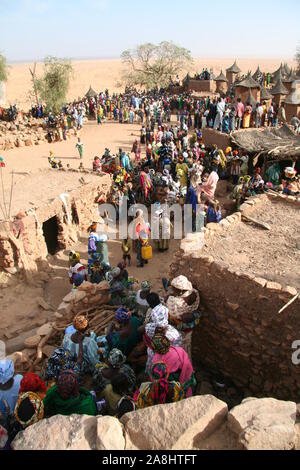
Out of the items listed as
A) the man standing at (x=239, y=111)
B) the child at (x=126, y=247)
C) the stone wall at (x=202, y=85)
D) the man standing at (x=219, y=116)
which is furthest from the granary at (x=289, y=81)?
the child at (x=126, y=247)

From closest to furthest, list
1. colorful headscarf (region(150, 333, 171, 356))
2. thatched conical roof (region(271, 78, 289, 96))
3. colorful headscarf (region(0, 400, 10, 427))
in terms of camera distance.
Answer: colorful headscarf (region(0, 400, 10, 427)) → colorful headscarf (region(150, 333, 171, 356)) → thatched conical roof (region(271, 78, 289, 96))

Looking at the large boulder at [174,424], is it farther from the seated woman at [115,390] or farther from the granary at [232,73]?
the granary at [232,73]

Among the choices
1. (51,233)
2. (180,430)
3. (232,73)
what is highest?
(232,73)

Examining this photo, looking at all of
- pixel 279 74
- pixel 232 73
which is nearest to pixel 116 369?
pixel 279 74

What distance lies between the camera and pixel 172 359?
13.4 feet

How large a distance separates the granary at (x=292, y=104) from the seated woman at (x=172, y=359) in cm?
1807

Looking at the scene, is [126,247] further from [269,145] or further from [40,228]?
[269,145]

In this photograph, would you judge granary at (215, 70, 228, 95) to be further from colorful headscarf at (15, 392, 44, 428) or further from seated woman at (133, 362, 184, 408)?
colorful headscarf at (15, 392, 44, 428)

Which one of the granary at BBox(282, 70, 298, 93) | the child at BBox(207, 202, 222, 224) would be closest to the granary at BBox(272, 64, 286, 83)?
the granary at BBox(282, 70, 298, 93)

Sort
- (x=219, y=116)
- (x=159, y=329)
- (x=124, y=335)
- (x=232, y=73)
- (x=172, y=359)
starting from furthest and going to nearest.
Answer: (x=232, y=73) → (x=219, y=116) → (x=124, y=335) → (x=159, y=329) → (x=172, y=359)

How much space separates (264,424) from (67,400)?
6.28ft

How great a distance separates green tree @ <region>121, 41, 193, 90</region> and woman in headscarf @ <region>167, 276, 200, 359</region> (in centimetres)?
3438

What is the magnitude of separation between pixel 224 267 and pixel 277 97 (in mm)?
22066

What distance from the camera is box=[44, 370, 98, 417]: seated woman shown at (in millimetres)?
3518
